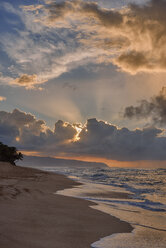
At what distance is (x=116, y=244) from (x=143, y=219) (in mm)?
3993

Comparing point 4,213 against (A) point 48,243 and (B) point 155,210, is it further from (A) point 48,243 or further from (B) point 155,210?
(B) point 155,210

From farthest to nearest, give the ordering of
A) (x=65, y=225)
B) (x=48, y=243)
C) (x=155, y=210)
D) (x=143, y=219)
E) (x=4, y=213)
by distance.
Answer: (x=155, y=210), (x=143, y=219), (x=4, y=213), (x=65, y=225), (x=48, y=243)

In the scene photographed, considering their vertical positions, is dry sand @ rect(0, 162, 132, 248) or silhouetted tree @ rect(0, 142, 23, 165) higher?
silhouetted tree @ rect(0, 142, 23, 165)

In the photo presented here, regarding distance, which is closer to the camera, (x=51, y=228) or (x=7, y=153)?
(x=51, y=228)

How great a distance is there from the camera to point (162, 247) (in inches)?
240

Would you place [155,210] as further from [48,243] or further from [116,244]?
[48,243]

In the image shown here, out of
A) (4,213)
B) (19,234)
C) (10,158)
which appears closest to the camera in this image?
(19,234)

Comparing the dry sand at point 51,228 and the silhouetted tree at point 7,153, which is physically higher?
the silhouetted tree at point 7,153

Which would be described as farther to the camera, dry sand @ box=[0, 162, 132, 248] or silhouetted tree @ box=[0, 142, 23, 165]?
silhouetted tree @ box=[0, 142, 23, 165]

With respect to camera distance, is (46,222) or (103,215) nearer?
(46,222)

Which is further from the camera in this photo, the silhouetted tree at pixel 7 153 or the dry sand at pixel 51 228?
the silhouetted tree at pixel 7 153

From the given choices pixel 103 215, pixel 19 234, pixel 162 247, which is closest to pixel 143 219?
pixel 103 215

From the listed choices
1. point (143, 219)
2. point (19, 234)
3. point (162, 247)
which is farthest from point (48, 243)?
point (143, 219)

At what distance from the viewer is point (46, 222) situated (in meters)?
7.62
